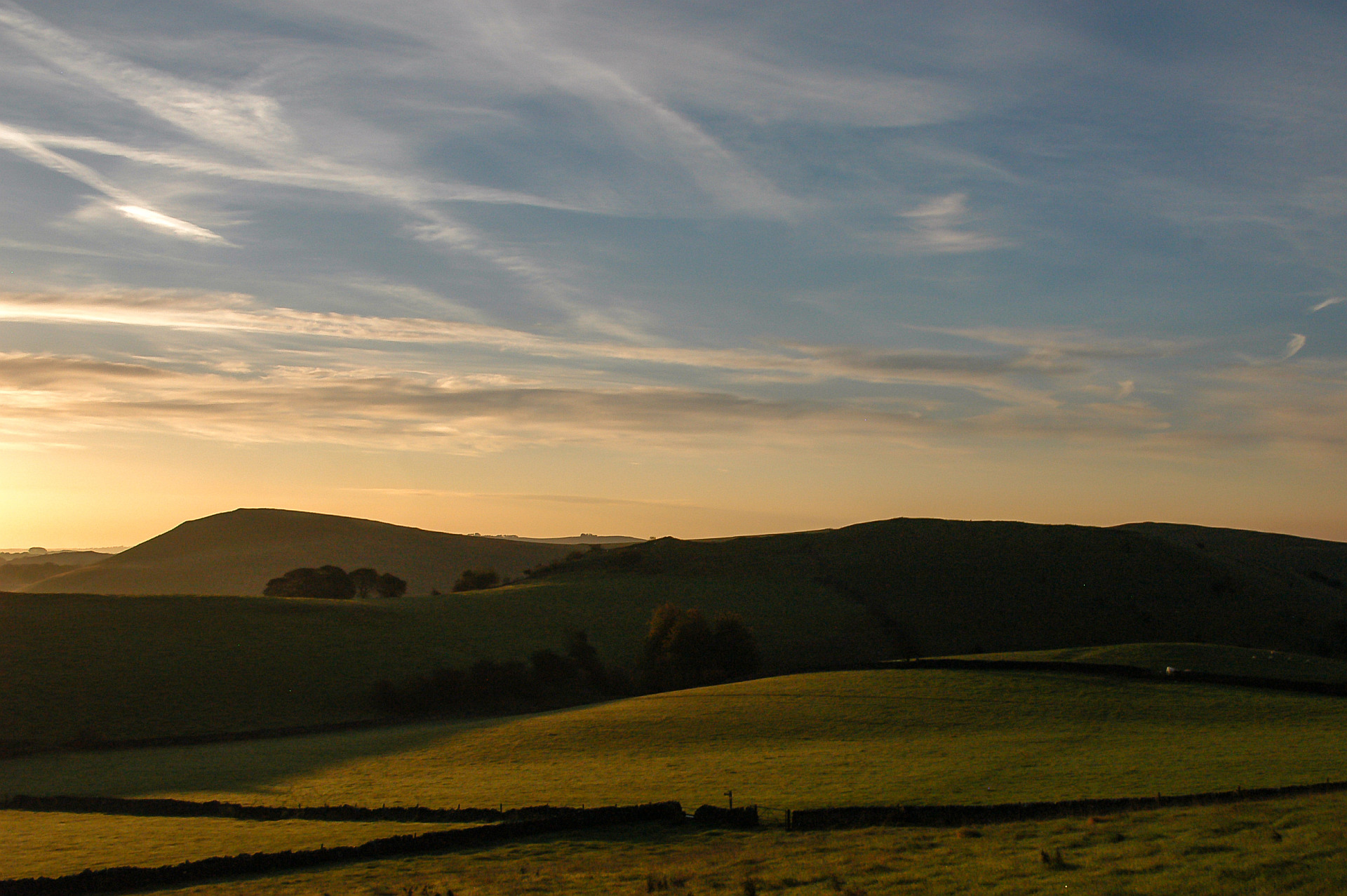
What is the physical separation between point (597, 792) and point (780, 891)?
1507 centimetres

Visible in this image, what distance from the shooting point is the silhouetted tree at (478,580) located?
430 ft

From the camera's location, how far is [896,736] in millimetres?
44250

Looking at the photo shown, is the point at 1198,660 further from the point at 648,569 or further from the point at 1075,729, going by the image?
the point at 648,569

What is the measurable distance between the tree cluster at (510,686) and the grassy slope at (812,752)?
429 inches

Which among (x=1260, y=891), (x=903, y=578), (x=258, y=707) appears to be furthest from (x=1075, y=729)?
(x=903, y=578)

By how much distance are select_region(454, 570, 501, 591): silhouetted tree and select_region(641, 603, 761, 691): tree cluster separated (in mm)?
52136

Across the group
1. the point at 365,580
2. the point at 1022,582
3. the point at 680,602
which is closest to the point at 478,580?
the point at 365,580

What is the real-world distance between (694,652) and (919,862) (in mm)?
57841

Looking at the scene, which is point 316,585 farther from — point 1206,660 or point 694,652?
point 1206,660

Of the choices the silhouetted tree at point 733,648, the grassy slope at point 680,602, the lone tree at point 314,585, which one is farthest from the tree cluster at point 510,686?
the lone tree at point 314,585

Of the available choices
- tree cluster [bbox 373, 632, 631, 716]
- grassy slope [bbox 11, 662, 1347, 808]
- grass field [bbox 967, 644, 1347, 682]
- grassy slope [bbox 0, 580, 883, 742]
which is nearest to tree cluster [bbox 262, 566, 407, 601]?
grassy slope [bbox 0, 580, 883, 742]

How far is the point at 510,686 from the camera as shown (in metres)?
77.0

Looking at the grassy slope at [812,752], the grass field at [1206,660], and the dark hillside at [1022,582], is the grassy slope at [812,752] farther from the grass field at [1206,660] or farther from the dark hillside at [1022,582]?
the dark hillside at [1022,582]

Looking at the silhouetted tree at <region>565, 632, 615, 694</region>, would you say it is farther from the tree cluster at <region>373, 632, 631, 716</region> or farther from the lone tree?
the lone tree
